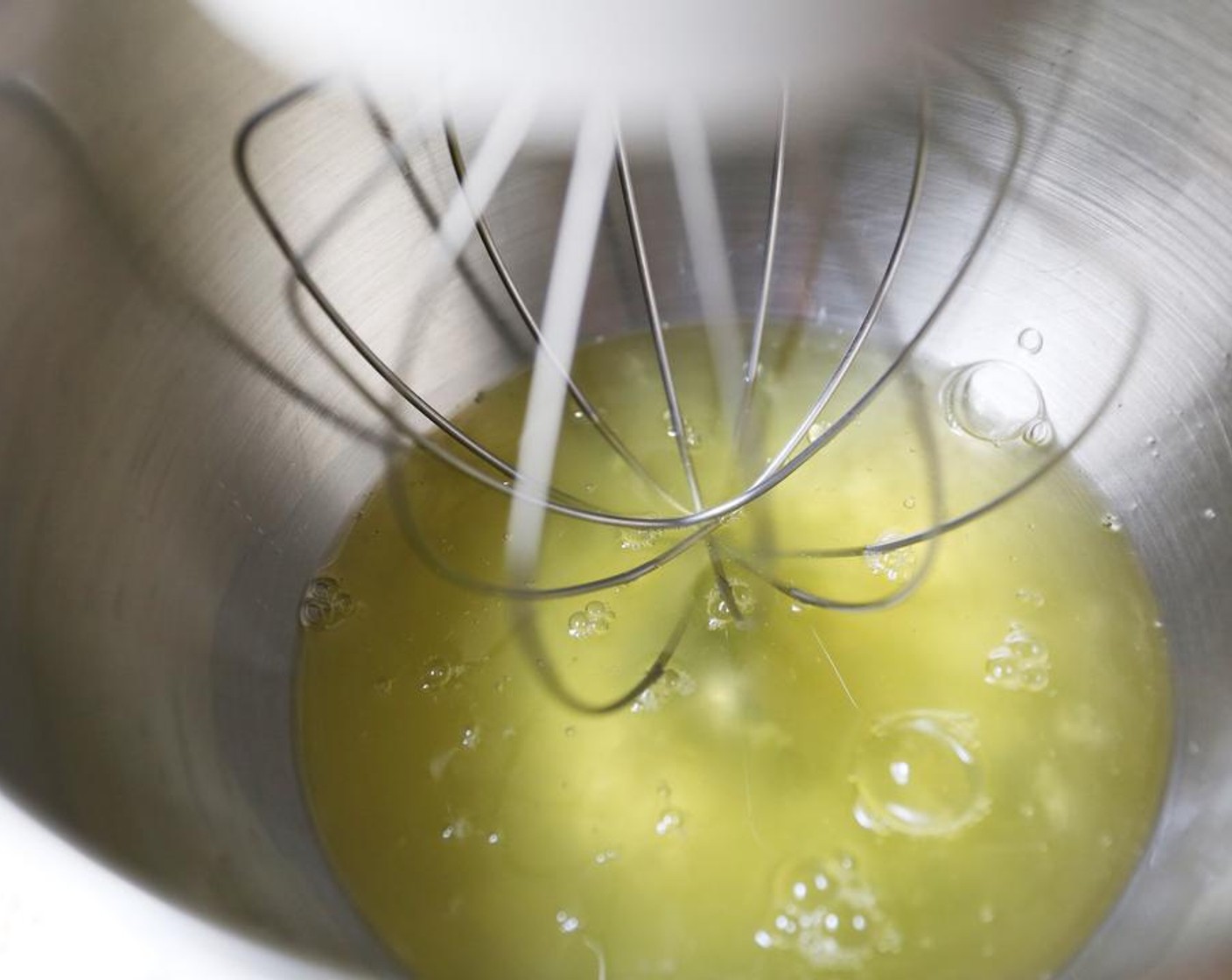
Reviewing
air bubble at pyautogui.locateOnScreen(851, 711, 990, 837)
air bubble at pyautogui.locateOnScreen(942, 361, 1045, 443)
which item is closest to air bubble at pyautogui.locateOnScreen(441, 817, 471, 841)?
air bubble at pyautogui.locateOnScreen(851, 711, 990, 837)

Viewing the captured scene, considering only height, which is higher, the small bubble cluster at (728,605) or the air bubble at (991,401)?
the air bubble at (991,401)

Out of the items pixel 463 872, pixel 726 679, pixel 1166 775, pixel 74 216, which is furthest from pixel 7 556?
pixel 1166 775

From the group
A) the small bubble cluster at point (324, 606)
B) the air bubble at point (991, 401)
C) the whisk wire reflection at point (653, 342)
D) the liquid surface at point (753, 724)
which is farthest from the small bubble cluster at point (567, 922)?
the air bubble at point (991, 401)

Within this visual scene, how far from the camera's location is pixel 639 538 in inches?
30.6

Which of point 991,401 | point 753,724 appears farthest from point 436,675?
point 991,401

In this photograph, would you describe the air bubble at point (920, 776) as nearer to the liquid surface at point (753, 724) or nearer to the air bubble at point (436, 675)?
the liquid surface at point (753, 724)

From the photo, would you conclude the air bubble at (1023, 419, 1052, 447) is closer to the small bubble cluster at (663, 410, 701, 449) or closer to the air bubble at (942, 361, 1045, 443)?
the air bubble at (942, 361, 1045, 443)

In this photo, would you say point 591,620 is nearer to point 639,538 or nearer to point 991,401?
point 639,538

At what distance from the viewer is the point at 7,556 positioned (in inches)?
21.8

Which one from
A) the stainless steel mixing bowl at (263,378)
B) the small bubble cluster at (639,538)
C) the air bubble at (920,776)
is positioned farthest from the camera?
the small bubble cluster at (639,538)

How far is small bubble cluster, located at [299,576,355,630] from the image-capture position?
74cm

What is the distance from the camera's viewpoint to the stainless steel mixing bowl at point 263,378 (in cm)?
56

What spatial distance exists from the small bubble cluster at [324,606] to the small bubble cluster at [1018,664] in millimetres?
399

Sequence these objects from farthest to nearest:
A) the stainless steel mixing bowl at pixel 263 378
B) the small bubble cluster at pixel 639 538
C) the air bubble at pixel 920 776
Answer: the small bubble cluster at pixel 639 538 → the air bubble at pixel 920 776 → the stainless steel mixing bowl at pixel 263 378
